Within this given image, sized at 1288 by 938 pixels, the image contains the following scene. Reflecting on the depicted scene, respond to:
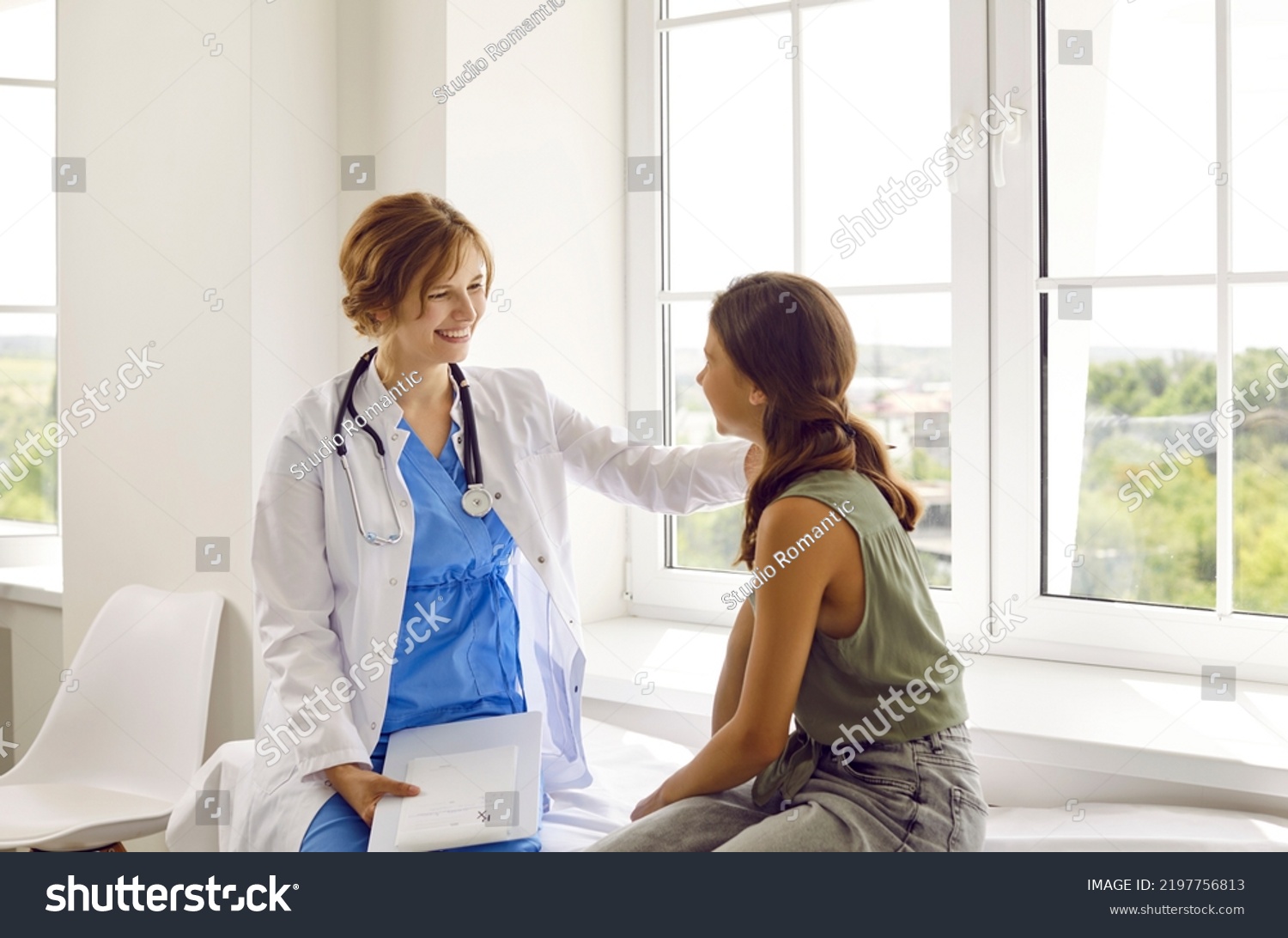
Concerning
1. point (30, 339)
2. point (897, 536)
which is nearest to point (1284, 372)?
point (897, 536)

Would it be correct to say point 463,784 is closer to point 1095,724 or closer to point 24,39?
point 1095,724

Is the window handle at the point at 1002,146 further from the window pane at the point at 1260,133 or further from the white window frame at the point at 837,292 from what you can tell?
the window pane at the point at 1260,133

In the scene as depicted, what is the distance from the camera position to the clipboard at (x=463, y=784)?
148 cm

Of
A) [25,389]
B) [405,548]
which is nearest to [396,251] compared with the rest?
[405,548]

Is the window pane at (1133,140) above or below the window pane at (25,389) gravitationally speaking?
above

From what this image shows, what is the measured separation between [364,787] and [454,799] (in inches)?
5.8

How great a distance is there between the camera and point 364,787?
1599mm

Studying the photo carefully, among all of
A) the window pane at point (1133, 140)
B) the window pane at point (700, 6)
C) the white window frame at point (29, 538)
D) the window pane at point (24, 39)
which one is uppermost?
the window pane at point (24, 39)

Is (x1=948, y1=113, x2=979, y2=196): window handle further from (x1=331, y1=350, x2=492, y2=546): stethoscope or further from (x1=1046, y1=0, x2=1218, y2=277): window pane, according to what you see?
(x1=331, y1=350, x2=492, y2=546): stethoscope

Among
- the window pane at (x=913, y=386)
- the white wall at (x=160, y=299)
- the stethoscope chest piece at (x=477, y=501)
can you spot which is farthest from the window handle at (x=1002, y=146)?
the white wall at (x=160, y=299)

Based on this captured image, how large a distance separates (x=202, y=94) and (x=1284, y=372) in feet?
6.76

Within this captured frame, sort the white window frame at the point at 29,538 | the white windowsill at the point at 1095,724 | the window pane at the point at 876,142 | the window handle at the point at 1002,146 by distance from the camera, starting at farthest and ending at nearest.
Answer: the white window frame at the point at 29,538 < the window pane at the point at 876,142 < the window handle at the point at 1002,146 < the white windowsill at the point at 1095,724
